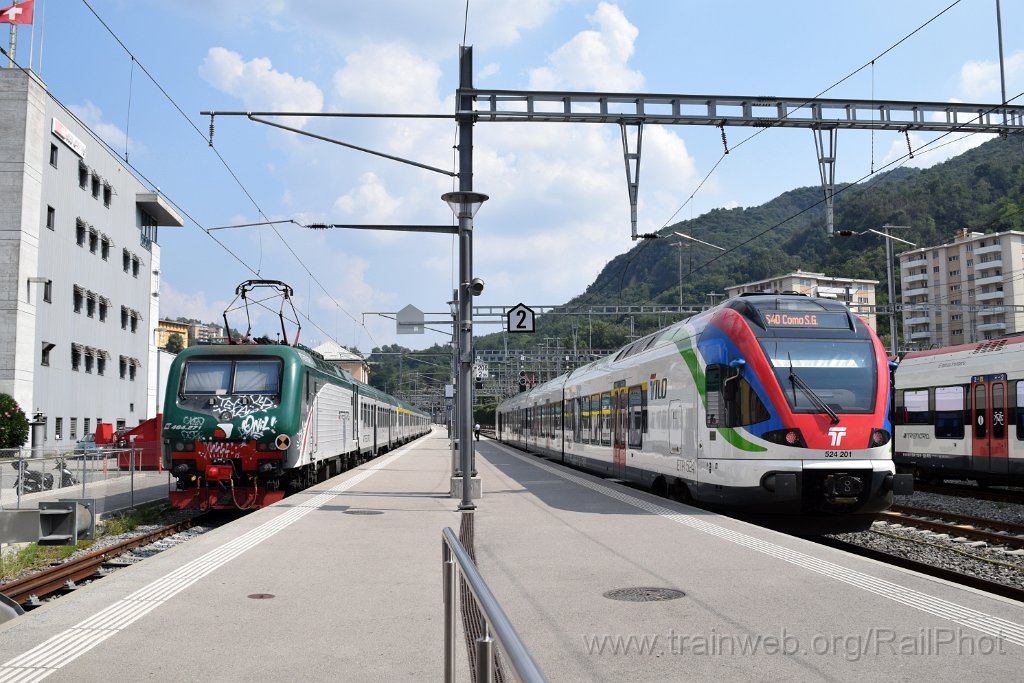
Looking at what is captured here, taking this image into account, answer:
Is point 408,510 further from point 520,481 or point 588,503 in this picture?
point 520,481

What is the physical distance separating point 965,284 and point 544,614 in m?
109

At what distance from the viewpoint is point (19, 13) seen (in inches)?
1245

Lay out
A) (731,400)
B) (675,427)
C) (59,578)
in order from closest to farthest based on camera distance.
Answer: (59,578), (731,400), (675,427)

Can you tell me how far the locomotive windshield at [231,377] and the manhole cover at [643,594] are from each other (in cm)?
997

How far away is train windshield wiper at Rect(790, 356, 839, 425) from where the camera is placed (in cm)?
1207

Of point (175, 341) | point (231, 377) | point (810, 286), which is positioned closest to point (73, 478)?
point (231, 377)

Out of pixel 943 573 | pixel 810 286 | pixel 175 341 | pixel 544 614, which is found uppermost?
pixel 175 341

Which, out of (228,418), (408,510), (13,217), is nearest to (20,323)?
(13,217)

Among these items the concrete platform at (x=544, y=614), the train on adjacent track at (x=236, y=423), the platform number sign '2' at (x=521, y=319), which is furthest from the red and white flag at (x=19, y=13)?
the concrete platform at (x=544, y=614)

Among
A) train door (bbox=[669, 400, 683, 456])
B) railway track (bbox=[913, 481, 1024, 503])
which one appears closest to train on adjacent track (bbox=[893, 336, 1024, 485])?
railway track (bbox=[913, 481, 1024, 503])

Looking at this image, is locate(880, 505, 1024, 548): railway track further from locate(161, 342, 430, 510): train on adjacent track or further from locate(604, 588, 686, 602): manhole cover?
locate(161, 342, 430, 510): train on adjacent track

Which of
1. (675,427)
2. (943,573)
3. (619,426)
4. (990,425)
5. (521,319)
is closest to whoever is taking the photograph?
(943,573)

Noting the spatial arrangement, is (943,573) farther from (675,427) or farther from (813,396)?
(675,427)

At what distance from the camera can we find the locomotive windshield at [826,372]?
40.0 ft
